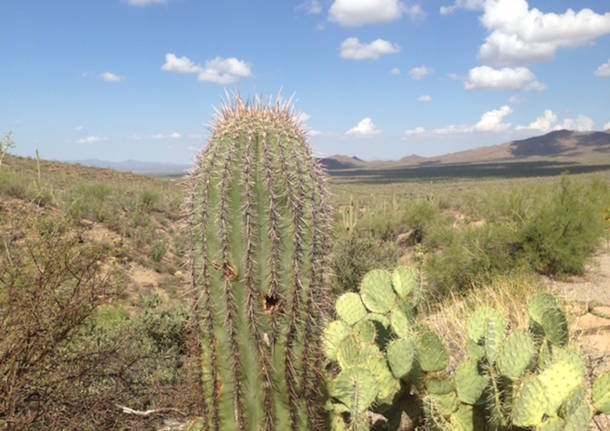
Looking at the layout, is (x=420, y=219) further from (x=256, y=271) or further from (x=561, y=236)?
(x=256, y=271)

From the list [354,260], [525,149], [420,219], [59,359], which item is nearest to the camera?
[59,359]

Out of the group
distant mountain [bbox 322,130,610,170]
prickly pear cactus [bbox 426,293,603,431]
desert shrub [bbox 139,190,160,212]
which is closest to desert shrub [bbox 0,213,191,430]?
prickly pear cactus [bbox 426,293,603,431]

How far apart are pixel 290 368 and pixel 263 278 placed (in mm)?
504

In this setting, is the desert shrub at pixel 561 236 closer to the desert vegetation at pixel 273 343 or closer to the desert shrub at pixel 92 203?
the desert vegetation at pixel 273 343

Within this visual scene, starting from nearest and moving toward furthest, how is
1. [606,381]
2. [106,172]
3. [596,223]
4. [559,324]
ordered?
[606,381] < [559,324] < [596,223] < [106,172]

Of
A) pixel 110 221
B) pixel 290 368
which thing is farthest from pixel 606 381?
pixel 110 221

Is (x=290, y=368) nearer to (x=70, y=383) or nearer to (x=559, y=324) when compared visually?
(x=559, y=324)

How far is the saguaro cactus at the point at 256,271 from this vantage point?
2596 mm

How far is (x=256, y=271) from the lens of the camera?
2.59m

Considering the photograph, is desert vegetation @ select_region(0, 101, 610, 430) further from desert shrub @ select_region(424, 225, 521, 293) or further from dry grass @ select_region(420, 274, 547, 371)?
desert shrub @ select_region(424, 225, 521, 293)

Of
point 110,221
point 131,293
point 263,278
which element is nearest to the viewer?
point 263,278

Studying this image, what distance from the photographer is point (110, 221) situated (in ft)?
48.8

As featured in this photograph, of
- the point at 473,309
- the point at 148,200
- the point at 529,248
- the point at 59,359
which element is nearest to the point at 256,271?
the point at 59,359

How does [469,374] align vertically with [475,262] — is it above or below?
above
